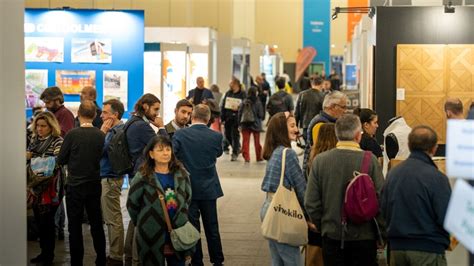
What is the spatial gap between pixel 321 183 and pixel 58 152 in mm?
3196

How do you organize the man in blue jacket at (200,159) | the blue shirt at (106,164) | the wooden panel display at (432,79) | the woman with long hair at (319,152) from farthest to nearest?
the wooden panel display at (432,79), the blue shirt at (106,164), the man in blue jacket at (200,159), the woman with long hair at (319,152)

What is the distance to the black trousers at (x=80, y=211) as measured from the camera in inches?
317

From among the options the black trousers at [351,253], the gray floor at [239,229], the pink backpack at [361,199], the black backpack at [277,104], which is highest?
the black backpack at [277,104]

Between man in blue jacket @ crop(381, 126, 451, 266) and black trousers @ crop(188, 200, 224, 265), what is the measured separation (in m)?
2.68

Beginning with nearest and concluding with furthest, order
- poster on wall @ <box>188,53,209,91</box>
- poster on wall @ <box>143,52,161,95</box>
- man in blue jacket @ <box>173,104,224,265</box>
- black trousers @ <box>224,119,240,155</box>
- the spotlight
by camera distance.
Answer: man in blue jacket @ <box>173,104,224,265</box> < the spotlight < poster on wall @ <box>143,52,161,95</box> < black trousers @ <box>224,119,240,155</box> < poster on wall @ <box>188,53,209,91</box>

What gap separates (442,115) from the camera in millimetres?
12664

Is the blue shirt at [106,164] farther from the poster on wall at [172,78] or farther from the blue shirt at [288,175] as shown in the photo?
the poster on wall at [172,78]

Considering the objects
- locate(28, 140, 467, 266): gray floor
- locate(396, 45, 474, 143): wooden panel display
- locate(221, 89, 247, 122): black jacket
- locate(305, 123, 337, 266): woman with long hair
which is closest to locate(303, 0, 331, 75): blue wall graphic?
locate(221, 89, 247, 122): black jacket

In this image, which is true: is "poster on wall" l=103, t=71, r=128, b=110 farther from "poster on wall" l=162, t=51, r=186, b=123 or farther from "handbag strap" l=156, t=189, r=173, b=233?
"handbag strap" l=156, t=189, r=173, b=233

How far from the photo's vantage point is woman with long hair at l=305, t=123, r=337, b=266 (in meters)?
6.93

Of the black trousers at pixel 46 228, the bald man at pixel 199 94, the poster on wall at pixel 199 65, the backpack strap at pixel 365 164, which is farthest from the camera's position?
the poster on wall at pixel 199 65

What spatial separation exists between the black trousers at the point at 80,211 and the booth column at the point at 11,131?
232 cm

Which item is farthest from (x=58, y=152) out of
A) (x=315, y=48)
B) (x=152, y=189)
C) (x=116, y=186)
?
(x=315, y=48)

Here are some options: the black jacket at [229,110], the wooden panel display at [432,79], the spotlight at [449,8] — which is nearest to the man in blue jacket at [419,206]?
the wooden panel display at [432,79]
